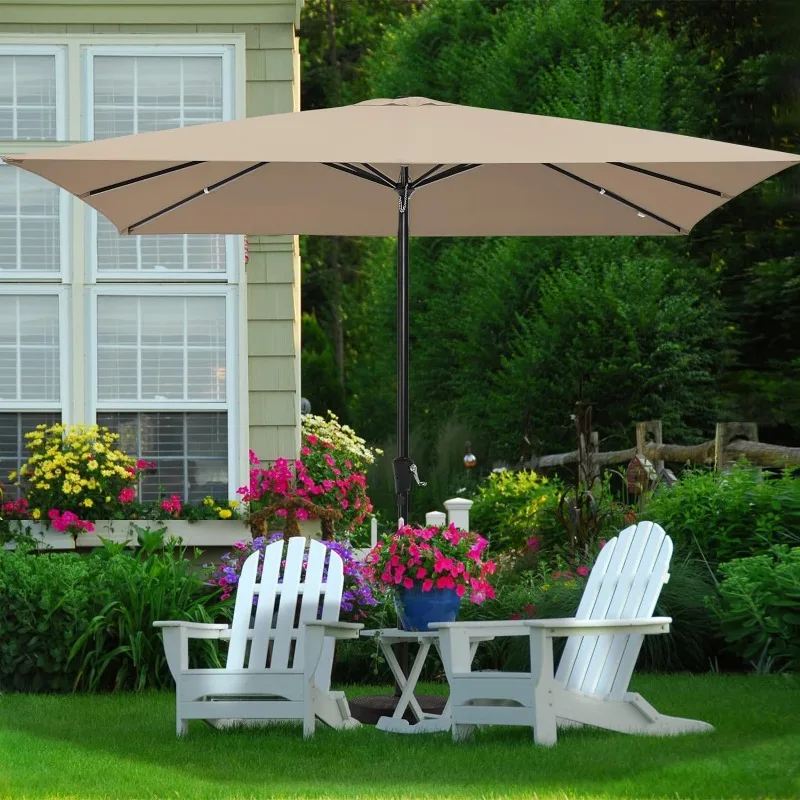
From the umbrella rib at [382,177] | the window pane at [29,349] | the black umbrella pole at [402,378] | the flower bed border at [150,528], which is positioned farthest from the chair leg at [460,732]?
the window pane at [29,349]

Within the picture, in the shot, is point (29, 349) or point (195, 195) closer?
point (195, 195)

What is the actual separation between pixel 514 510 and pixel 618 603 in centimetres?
617

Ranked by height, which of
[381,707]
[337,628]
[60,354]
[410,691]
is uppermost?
[60,354]

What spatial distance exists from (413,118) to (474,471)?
38.9ft

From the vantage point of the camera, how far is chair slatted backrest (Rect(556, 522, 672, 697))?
445 cm

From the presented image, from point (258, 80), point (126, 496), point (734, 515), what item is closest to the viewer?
point (734, 515)

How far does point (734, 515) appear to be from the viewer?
21.5 ft

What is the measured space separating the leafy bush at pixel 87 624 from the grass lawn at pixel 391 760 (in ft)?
1.85

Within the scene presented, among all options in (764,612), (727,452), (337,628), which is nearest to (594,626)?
(337,628)

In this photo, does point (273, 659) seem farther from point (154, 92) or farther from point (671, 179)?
point (154, 92)

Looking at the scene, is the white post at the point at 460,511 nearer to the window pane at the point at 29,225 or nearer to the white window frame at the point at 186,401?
the white window frame at the point at 186,401

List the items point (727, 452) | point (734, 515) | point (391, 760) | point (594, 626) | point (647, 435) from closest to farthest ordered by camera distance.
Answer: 1. point (391, 760)
2. point (594, 626)
3. point (734, 515)
4. point (727, 452)
5. point (647, 435)

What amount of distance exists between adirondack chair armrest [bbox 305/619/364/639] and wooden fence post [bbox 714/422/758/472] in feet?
15.5

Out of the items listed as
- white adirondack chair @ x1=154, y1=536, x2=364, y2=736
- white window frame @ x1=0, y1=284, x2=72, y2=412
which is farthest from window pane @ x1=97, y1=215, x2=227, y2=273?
white adirondack chair @ x1=154, y1=536, x2=364, y2=736
